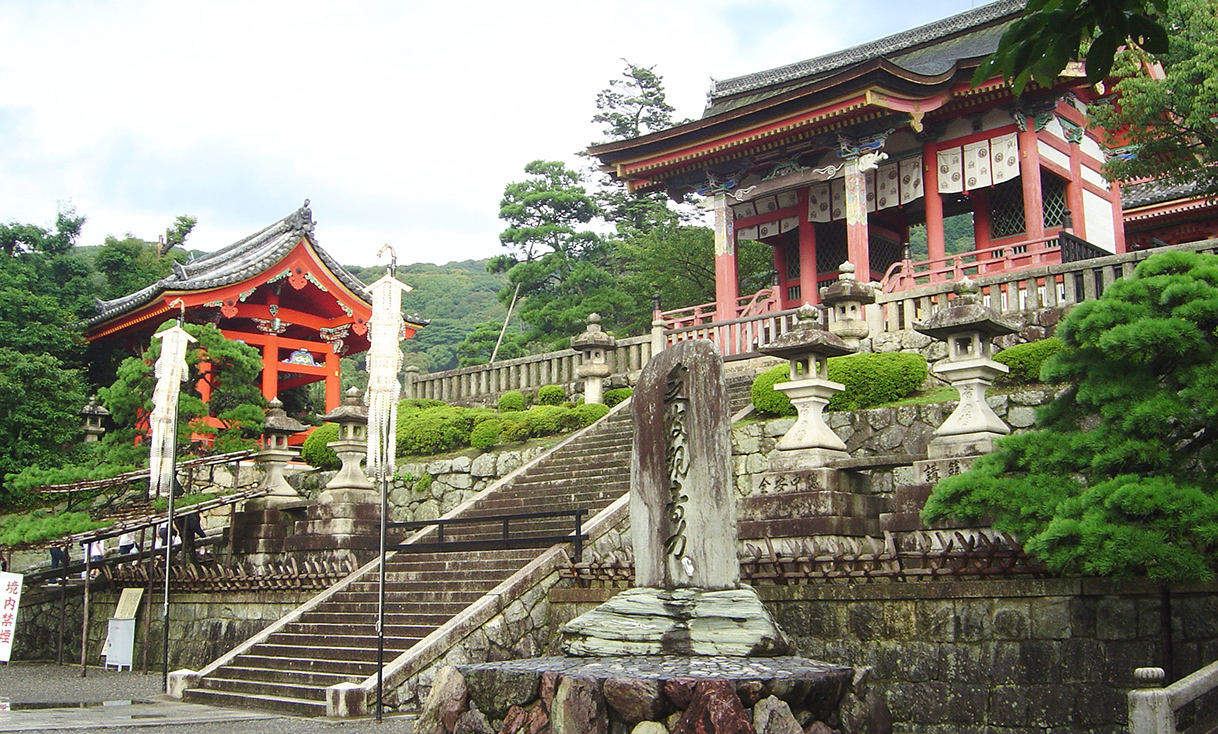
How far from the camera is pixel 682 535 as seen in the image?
306 inches

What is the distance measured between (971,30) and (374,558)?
56.5 ft

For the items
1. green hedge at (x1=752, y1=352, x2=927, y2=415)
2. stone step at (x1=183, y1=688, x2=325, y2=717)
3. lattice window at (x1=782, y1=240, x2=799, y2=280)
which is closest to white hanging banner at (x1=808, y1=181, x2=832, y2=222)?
lattice window at (x1=782, y1=240, x2=799, y2=280)

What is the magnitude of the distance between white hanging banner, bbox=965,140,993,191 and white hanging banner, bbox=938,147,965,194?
0.14 meters

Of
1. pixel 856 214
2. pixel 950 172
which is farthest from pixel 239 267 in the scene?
pixel 950 172

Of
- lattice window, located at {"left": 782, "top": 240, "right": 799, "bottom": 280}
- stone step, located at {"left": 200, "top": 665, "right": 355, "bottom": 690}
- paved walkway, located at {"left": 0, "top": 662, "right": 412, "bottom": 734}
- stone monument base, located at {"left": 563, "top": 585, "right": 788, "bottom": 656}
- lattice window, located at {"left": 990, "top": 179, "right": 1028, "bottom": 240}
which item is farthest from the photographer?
lattice window, located at {"left": 782, "top": 240, "right": 799, "bottom": 280}

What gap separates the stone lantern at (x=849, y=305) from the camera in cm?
1530

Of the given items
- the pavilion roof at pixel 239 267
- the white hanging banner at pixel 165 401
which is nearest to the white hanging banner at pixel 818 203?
the pavilion roof at pixel 239 267

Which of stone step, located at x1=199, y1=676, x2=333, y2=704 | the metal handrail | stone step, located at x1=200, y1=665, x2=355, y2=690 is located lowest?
stone step, located at x1=199, y1=676, x2=333, y2=704

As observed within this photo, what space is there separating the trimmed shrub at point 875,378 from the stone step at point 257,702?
7.37 m

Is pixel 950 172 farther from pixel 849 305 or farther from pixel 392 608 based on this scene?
pixel 392 608

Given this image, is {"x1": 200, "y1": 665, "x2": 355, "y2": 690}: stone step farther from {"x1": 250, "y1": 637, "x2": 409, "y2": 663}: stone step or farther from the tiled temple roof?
the tiled temple roof

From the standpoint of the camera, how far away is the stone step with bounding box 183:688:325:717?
35.0 ft

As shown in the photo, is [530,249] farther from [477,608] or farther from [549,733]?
[549,733]

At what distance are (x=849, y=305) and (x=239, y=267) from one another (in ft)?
50.2
